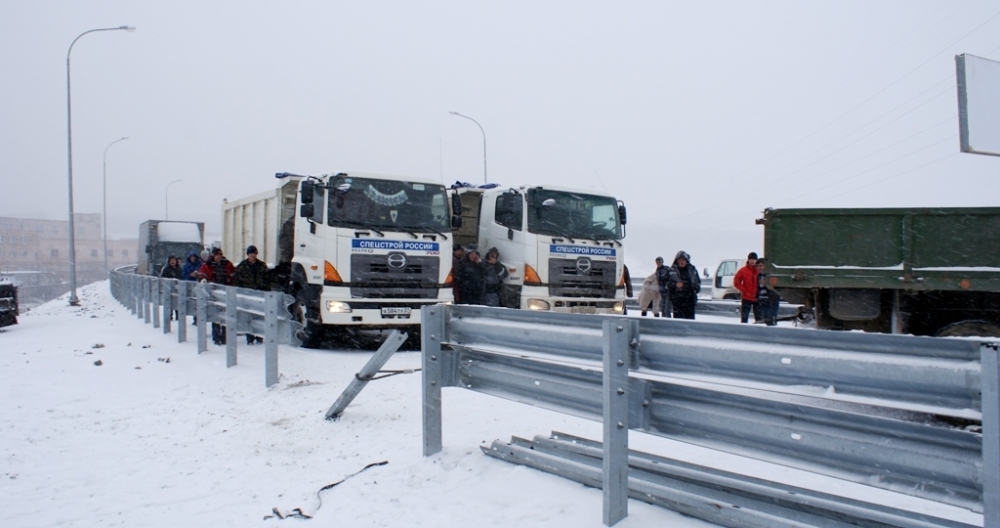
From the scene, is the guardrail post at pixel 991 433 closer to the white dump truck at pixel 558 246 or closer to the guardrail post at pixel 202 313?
the guardrail post at pixel 202 313

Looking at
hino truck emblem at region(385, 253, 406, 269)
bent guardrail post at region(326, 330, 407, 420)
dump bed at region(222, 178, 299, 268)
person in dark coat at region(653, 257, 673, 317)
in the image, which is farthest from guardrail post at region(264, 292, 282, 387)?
person in dark coat at region(653, 257, 673, 317)

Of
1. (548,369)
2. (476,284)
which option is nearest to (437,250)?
(476,284)

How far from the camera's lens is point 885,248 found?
739 centimetres

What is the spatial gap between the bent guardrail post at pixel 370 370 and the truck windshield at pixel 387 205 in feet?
17.3

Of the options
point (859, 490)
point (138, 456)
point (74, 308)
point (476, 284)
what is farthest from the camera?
point (74, 308)

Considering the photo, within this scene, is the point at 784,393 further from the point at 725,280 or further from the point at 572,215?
the point at 725,280

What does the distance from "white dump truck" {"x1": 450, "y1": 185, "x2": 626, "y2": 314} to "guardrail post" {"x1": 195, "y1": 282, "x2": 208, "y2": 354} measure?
13.1ft

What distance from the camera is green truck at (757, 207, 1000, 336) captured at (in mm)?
6898

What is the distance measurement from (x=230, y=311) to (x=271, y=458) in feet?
13.8

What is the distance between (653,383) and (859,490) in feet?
5.23

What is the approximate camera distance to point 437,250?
36.4ft

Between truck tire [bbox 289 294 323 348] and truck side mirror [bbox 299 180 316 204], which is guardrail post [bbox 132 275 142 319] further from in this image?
truck side mirror [bbox 299 180 316 204]

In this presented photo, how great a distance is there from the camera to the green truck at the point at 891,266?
6898mm

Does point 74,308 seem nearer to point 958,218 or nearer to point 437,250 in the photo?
point 437,250
